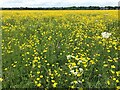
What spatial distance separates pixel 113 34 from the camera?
30.4 ft

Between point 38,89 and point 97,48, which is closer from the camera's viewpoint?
point 38,89

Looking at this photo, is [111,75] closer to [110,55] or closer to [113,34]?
[110,55]

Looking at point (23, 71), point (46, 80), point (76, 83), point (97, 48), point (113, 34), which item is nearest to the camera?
point (76, 83)

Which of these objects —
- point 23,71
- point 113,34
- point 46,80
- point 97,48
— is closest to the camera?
point 46,80

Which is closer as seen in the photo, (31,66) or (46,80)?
(46,80)

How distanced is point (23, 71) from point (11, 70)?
0.26m

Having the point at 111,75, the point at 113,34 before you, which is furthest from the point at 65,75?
the point at 113,34

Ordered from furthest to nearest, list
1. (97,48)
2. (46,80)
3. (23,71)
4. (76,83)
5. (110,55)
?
(97,48) < (110,55) < (23,71) < (46,80) < (76,83)

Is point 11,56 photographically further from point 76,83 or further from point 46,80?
point 76,83

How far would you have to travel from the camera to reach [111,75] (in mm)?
5129

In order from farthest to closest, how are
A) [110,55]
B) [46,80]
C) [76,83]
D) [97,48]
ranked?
1. [97,48]
2. [110,55]
3. [46,80]
4. [76,83]

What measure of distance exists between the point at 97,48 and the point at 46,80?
2280mm

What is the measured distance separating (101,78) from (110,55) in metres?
1.52

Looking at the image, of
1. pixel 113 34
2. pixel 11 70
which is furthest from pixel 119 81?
pixel 113 34
